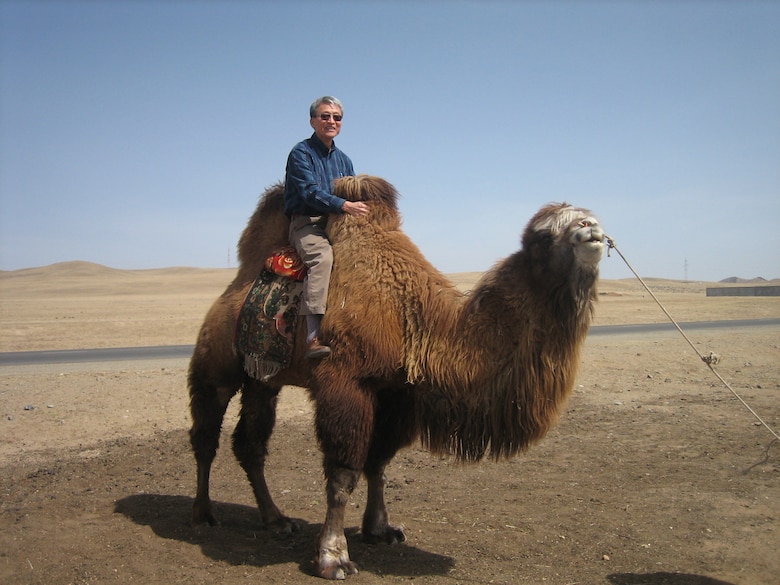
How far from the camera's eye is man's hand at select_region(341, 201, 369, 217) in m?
5.40

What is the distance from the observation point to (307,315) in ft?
17.1

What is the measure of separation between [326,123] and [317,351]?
197 cm

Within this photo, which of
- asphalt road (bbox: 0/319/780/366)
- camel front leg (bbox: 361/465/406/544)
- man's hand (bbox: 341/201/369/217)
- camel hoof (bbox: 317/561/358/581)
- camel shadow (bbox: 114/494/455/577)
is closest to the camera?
camel hoof (bbox: 317/561/358/581)

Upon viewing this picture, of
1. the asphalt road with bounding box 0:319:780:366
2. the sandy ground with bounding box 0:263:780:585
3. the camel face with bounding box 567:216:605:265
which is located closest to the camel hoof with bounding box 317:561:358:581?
the sandy ground with bounding box 0:263:780:585

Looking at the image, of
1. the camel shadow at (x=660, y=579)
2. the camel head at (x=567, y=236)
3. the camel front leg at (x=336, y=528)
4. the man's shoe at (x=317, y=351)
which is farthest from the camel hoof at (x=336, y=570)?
the camel head at (x=567, y=236)

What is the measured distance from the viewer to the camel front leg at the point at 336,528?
16.3 ft

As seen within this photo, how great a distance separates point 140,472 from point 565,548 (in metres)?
4.71

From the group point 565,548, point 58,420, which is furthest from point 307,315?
point 58,420

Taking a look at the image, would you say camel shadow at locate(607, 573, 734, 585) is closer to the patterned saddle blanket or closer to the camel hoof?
the camel hoof

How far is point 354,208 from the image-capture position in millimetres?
5410

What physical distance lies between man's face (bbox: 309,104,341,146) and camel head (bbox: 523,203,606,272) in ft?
6.31

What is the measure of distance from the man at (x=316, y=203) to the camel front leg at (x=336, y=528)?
0.87m

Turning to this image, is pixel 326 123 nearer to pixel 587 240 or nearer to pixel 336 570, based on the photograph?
pixel 587 240

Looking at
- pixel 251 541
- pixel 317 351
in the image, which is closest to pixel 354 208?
pixel 317 351
